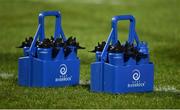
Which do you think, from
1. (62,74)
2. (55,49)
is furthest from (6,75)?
(55,49)

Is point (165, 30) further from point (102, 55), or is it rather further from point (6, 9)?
point (102, 55)

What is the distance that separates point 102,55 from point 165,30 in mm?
15969

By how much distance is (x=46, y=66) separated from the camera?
1248cm

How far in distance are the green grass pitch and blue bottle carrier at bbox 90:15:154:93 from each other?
6.2 inches

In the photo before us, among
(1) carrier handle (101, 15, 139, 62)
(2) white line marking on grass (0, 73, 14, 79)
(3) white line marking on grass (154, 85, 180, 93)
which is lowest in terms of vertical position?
(3) white line marking on grass (154, 85, 180, 93)

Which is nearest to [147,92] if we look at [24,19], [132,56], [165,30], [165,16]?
[132,56]

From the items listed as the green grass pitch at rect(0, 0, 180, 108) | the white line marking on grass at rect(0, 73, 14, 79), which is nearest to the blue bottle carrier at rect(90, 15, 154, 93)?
the green grass pitch at rect(0, 0, 180, 108)

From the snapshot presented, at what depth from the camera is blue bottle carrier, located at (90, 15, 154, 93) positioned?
11852 mm

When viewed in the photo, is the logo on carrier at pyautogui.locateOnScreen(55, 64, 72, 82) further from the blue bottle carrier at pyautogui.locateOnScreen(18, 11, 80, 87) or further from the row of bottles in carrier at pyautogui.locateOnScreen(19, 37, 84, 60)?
the row of bottles in carrier at pyautogui.locateOnScreen(19, 37, 84, 60)

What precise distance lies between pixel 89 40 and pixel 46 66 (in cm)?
1106

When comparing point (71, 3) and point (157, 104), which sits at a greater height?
point (71, 3)

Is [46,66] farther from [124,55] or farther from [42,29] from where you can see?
[124,55]

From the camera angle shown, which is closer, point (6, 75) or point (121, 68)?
point (121, 68)

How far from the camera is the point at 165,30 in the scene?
27766 millimetres
